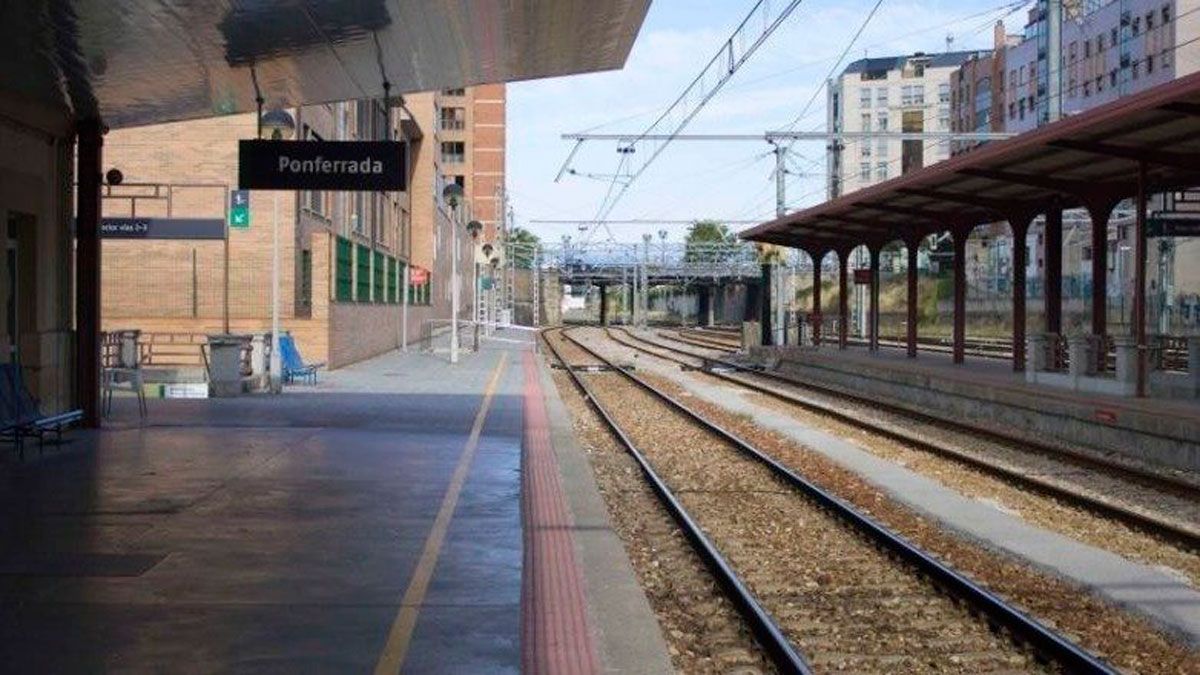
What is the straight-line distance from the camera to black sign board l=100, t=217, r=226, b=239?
2197cm

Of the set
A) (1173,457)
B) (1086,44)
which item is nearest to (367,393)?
(1173,457)

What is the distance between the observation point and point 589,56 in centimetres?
1467

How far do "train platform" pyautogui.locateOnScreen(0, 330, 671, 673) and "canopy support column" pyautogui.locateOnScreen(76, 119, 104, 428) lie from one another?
20.3 inches

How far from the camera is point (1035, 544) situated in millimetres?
10742

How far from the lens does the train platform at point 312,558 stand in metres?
6.44

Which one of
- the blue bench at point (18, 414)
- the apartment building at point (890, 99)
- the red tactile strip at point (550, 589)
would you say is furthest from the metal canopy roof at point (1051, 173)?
the apartment building at point (890, 99)

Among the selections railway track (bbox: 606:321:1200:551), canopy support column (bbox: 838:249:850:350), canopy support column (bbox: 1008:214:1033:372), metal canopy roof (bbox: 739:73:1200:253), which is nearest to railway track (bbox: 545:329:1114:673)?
railway track (bbox: 606:321:1200:551)

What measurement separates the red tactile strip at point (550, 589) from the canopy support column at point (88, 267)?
5681 millimetres

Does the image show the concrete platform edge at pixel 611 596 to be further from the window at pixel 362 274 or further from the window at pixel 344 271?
the window at pixel 362 274

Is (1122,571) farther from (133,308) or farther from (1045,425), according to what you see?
(133,308)

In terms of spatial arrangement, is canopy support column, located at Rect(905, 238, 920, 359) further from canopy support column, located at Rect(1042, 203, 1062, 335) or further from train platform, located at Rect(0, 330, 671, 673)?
train platform, located at Rect(0, 330, 671, 673)

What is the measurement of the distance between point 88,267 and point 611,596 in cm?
1029

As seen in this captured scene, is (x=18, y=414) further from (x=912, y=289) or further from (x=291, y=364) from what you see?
(x=912, y=289)

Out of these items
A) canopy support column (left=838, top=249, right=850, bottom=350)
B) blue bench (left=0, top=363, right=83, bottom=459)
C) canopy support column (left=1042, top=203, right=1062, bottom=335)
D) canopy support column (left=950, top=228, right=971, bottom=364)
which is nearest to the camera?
blue bench (left=0, top=363, right=83, bottom=459)
